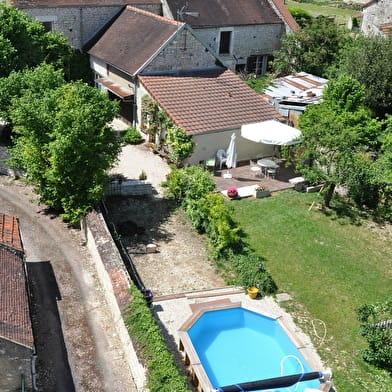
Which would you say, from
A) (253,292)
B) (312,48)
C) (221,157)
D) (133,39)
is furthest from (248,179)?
(312,48)

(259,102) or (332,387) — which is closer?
(332,387)

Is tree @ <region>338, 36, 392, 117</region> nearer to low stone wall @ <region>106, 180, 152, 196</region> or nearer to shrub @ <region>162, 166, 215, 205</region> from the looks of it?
shrub @ <region>162, 166, 215, 205</region>

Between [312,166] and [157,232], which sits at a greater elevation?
[312,166]

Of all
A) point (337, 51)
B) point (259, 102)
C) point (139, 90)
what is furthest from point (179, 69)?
point (337, 51)

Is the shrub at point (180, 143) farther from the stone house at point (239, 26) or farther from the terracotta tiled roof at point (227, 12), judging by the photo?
the terracotta tiled roof at point (227, 12)

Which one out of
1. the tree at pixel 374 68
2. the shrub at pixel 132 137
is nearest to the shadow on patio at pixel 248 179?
the shrub at pixel 132 137

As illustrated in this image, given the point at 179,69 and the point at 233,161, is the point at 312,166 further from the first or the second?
the point at 179,69
